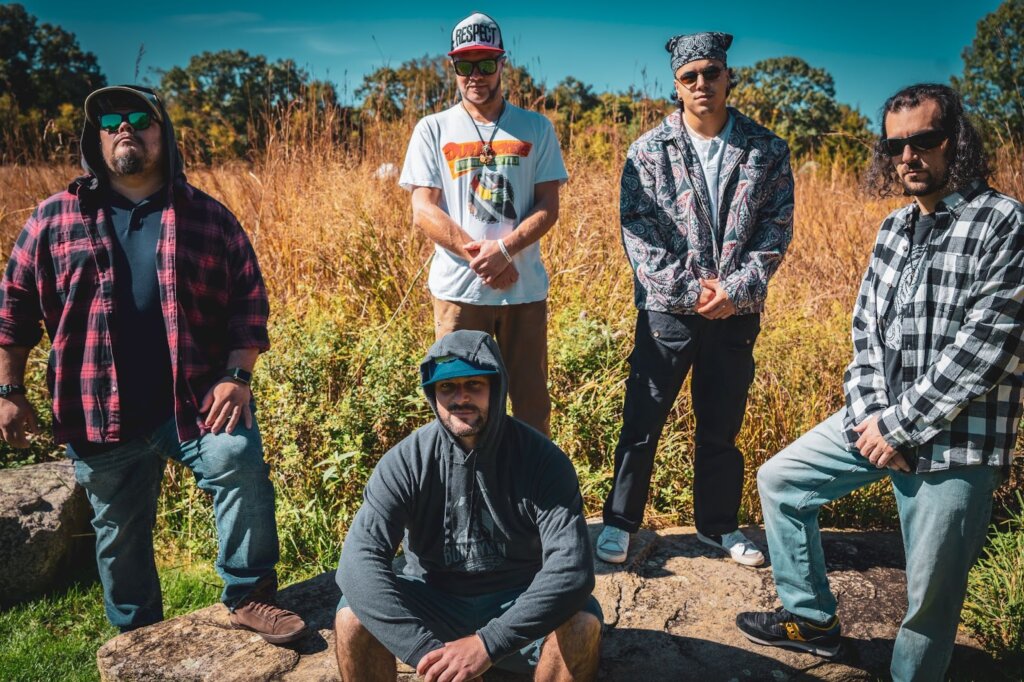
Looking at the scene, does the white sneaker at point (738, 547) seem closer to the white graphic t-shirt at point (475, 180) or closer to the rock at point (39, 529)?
the white graphic t-shirt at point (475, 180)

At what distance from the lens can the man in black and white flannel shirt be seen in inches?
92.4

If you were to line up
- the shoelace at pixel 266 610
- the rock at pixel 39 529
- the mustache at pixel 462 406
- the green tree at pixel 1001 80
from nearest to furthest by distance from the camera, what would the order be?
the mustache at pixel 462 406, the shoelace at pixel 266 610, the rock at pixel 39 529, the green tree at pixel 1001 80

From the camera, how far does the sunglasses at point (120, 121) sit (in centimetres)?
301

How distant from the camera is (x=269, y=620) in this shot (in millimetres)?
3074

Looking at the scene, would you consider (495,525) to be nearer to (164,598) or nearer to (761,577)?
(761,577)

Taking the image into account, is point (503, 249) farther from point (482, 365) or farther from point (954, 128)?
point (954, 128)

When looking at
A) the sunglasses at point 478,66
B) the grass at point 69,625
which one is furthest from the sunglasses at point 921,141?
the grass at point 69,625

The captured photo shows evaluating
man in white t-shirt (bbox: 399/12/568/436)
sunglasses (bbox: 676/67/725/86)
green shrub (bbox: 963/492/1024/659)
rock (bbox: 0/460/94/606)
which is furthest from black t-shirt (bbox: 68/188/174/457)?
green shrub (bbox: 963/492/1024/659)

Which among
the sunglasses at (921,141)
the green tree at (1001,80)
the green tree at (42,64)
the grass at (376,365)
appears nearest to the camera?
the sunglasses at (921,141)

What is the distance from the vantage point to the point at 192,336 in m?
3.07

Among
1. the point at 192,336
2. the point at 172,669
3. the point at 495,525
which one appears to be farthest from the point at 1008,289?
the point at 172,669

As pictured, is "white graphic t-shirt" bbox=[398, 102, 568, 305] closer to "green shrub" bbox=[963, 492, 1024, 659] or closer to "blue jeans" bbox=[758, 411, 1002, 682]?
"blue jeans" bbox=[758, 411, 1002, 682]

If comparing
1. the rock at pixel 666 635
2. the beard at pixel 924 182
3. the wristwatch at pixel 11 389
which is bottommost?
the rock at pixel 666 635

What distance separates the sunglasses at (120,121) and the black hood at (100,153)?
60 mm
